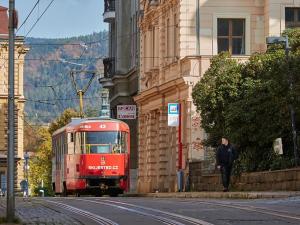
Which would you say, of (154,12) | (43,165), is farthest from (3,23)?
(154,12)

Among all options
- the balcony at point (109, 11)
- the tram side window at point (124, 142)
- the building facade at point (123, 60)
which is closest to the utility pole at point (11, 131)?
the tram side window at point (124, 142)

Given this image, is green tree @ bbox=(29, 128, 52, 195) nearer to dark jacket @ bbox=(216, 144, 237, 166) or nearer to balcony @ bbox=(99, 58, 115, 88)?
balcony @ bbox=(99, 58, 115, 88)

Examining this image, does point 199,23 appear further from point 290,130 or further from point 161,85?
point 290,130

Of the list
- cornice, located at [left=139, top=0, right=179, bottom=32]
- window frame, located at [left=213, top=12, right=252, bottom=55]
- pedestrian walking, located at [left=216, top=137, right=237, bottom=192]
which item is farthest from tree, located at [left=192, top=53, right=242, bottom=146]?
cornice, located at [left=139, top=0, right=179, bottom=32]

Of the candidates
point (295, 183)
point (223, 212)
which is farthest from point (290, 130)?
point (223, 212)

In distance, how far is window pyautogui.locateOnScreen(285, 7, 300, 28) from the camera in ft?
174

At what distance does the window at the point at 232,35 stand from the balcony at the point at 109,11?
22.5 metres

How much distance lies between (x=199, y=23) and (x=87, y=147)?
8.87m

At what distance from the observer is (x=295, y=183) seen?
113 ft

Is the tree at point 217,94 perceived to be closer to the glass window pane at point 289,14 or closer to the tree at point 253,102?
the tree at point 253,102

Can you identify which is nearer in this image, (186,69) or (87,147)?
(87,147)

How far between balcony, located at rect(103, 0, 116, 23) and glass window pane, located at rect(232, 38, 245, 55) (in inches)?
897

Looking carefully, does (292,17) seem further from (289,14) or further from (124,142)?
(124,142)

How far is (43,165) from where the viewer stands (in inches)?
4400
